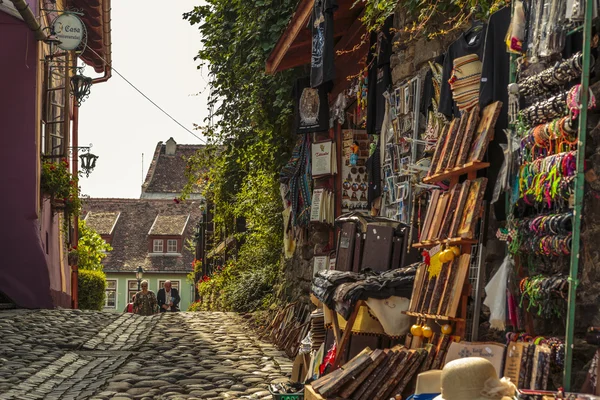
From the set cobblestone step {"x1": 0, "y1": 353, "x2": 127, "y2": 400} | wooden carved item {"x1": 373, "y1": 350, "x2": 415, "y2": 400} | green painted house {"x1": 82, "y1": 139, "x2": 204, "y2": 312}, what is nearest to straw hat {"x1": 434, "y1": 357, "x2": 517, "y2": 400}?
wooden carved item {"x1": 373, "y1": 350, "x2": 415, "y2": 400}

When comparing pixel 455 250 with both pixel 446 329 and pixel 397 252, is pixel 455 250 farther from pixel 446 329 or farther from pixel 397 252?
pixel 397 252

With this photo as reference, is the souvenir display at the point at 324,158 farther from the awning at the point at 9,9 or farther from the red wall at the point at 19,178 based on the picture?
the awning at the point at 9,9

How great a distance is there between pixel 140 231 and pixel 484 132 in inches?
1810

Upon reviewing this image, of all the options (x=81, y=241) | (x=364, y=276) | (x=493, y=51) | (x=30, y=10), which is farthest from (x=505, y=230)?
(x=81, y=241)

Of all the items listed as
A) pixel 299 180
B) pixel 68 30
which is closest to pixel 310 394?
pixel 299 180

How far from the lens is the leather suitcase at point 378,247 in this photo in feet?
27.3

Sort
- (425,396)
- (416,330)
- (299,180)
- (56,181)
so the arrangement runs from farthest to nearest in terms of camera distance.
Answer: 1. (56,181)
2. (299,180)
3. (416,330)
4. (425,396)

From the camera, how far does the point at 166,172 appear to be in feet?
178

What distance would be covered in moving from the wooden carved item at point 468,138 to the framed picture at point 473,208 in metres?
0.17

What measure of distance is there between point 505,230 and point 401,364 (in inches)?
42.1

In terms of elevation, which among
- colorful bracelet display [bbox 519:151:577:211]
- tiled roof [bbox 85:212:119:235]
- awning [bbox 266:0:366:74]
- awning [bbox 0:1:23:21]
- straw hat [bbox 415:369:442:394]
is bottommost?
tiled roof [bbox 85:212:119:235]

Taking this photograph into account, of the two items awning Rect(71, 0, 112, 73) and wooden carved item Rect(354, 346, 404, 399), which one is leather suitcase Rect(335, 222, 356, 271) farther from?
awning Rect(71, 0, 112, 73)

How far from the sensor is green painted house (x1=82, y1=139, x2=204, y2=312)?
49.9 meters

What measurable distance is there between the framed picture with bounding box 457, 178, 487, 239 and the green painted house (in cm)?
4255
